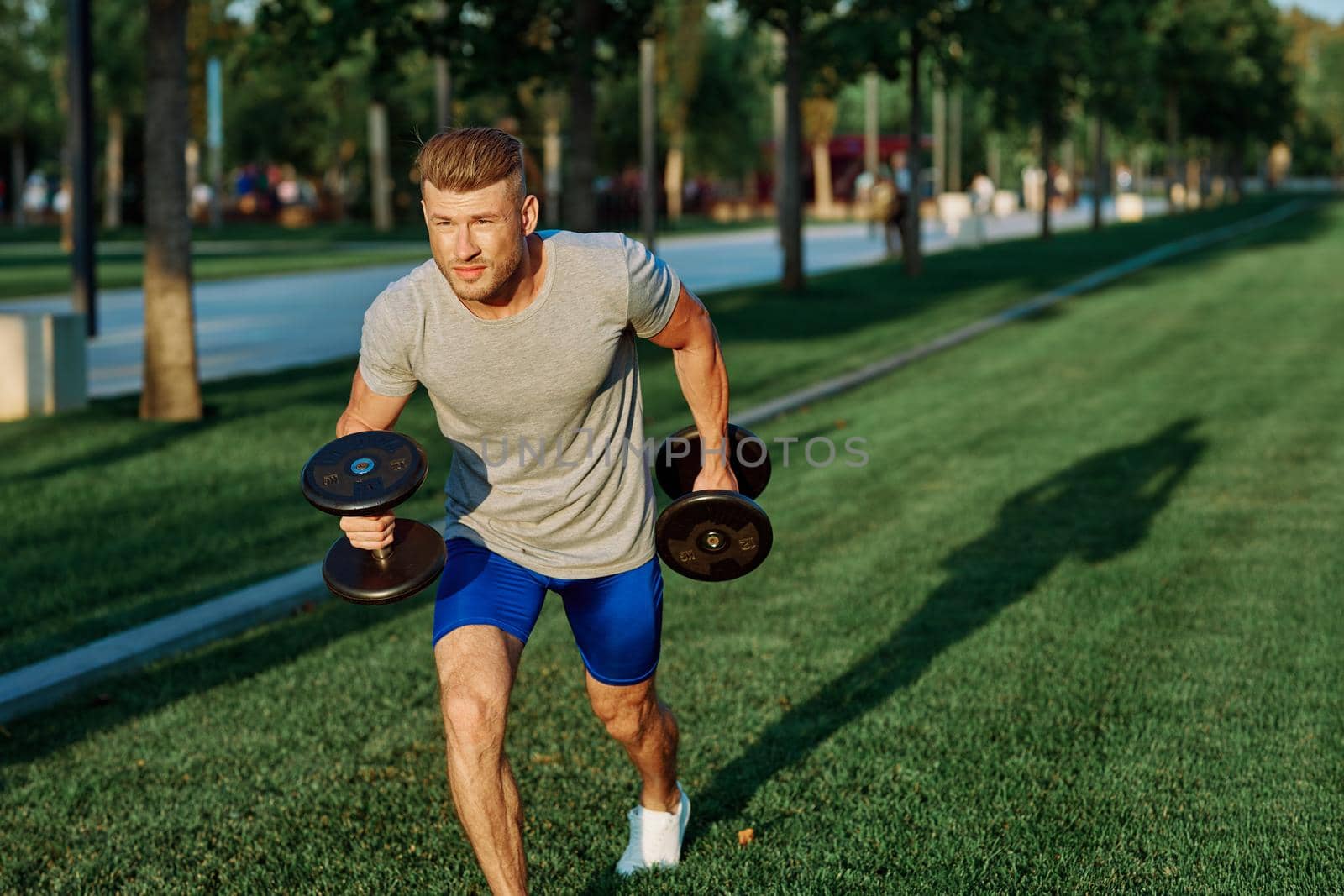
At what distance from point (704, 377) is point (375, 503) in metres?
1.00

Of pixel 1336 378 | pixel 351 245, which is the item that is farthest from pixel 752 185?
pixel 1336 378

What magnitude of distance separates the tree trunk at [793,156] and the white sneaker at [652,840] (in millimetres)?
19084

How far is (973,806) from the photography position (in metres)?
4.85

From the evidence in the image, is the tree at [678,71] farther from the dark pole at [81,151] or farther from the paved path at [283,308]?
the dark pole at [81,151]

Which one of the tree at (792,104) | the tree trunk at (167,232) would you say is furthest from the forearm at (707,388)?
the tree at (792,104)

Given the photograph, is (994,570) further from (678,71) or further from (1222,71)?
(678,71)

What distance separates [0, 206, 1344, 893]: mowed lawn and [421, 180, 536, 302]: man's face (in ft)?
5.79

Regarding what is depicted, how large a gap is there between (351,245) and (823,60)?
1975 cm

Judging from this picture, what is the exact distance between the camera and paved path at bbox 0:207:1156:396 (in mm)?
15828

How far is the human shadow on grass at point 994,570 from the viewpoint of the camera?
5.32 metres

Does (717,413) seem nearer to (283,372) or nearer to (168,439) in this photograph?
(168,439)

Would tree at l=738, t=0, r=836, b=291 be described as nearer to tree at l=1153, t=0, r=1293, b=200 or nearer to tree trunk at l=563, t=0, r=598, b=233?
tree trunk at l=563, t=0, r=598, b=233

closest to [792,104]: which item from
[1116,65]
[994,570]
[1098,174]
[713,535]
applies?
[994,570]

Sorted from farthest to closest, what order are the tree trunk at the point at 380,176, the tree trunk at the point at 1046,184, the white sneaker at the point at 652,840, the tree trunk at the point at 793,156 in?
the tree trunk at the point at 380,176 < the tree trunk at the point at 1046,184 < the tree trunk at the point at 793,156 < the white sneaker at the point at 652,840
